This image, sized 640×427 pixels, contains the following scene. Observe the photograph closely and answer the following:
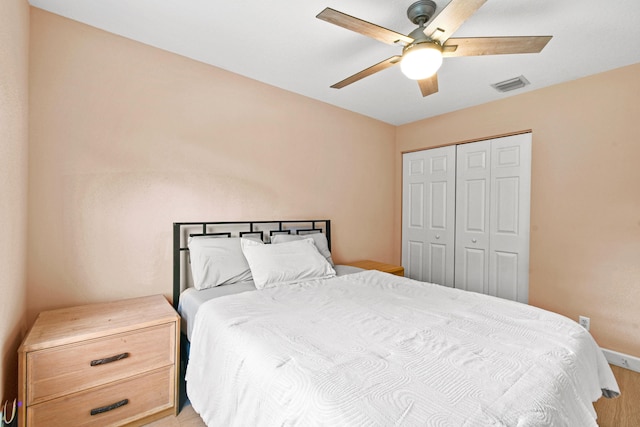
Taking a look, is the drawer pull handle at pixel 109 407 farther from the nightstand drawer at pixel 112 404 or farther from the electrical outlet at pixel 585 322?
the electrical outlet at pixel 585 322

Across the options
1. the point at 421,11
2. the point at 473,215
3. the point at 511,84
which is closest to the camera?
the point at 421,11

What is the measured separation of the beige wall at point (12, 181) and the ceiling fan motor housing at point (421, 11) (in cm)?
192

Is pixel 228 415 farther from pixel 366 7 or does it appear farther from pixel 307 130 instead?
pixel 307 130

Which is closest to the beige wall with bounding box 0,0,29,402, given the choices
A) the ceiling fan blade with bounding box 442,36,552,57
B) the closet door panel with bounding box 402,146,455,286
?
the ceiling fan blade with bounding box 442,36,552,57

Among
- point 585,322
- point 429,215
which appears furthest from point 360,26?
point 585,322

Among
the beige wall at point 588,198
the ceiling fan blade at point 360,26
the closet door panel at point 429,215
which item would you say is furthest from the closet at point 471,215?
the ceiling fan blade at point 360,26

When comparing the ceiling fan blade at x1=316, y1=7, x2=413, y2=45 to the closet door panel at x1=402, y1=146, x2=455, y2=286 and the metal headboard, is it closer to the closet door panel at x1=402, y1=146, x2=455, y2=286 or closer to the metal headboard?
the metal headboard

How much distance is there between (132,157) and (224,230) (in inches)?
33.6

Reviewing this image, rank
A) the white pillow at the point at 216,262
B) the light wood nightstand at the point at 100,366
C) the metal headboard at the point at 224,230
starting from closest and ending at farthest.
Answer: the light wood nightstand at the point at 100,366, the white pillow at the point at 216,262, the metal headboard at the point at 224,230

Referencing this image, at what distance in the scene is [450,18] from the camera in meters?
1.38

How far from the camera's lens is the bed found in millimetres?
896

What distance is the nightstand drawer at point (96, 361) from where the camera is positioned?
4.58 feet

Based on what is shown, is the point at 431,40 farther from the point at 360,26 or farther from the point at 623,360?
the point at 623,360

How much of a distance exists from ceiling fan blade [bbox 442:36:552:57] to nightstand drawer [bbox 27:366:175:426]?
95.9 inches
